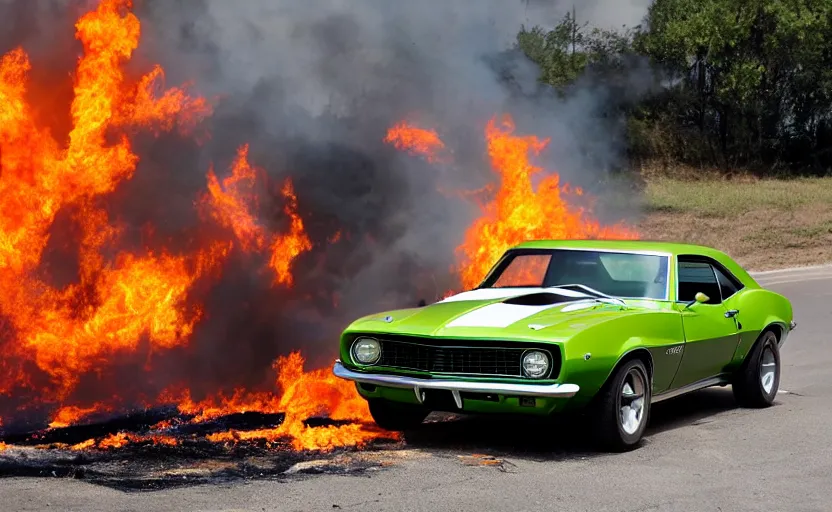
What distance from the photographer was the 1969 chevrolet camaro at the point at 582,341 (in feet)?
21.6

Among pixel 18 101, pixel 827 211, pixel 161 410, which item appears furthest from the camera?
pixel 827 211

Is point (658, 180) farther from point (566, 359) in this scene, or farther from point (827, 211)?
point (566, 359)

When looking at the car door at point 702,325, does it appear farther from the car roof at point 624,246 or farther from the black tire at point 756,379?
the black tire at point 756,379

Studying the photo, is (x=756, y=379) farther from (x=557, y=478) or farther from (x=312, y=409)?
(x=312, y=409)

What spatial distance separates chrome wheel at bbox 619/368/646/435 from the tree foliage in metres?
29.0

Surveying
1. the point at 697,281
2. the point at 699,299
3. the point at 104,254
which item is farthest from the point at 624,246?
the point at 104,254

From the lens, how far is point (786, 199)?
1200 inches

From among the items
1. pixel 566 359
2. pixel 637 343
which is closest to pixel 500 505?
pixel 566 359

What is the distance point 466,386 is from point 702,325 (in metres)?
2.11

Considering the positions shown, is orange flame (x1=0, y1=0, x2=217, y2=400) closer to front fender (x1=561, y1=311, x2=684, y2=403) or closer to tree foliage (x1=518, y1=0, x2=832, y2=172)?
front fender (x1=561, y1=311, x2=684, y2=403)

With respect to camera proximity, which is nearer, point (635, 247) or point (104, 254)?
point (635, 247)

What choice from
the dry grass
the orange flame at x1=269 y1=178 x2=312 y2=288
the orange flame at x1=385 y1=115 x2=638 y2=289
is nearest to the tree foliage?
the dry grass

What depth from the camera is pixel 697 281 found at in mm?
8281

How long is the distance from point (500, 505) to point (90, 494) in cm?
206
